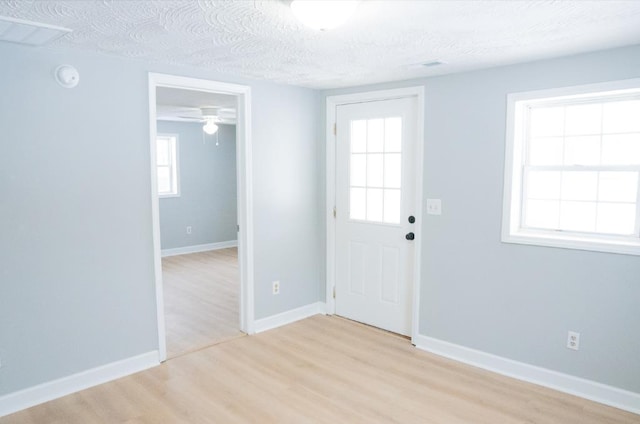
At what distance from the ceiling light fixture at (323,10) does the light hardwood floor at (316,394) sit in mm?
2242

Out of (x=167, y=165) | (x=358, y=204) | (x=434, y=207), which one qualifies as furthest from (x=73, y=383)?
(x=167, y=165)

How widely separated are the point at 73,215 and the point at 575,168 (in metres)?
3.41

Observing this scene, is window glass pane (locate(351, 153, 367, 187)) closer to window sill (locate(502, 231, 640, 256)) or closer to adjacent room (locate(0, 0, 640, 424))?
adjacent room (locate(0, 0, 640, 424))

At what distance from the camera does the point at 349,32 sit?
7.71 ft

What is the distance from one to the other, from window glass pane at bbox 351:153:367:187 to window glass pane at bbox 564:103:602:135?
5.64 feet

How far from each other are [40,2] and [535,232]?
10.8ft

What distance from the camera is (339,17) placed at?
187 centimetres

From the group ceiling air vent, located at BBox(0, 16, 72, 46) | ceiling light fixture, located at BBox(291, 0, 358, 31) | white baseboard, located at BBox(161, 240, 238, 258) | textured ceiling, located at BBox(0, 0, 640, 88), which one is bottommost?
white baseboard, located at BBox(161, 240, 238, 258)

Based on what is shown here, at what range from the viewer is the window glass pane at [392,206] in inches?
154

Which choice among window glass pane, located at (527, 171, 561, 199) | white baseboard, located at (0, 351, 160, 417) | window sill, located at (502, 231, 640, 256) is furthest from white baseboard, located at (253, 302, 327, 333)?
window glass pane, located at (527, 171, 561, 199)

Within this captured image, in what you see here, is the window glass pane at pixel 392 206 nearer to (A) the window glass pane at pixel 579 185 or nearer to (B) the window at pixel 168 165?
(A) the window glass pane at pixel 579 185

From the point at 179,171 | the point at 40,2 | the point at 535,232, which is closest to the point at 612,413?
the point at 535,232

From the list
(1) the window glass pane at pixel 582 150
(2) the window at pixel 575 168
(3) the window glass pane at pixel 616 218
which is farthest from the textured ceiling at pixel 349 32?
(3) the window glass pane at pixel 616 218

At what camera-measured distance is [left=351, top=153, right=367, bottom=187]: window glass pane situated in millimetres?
4129
